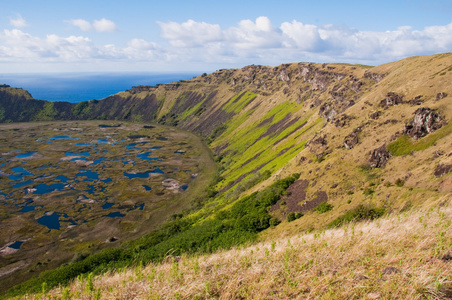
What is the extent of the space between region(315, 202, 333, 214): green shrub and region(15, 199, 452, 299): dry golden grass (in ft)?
120

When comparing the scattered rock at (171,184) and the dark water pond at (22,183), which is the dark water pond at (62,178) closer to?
the dark water pond at (22,183)

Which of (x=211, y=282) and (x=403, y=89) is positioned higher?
(x=403, y=89)

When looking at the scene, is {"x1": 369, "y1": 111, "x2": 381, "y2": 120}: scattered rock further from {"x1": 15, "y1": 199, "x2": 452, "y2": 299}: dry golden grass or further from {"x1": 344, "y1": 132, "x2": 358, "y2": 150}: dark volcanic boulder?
{"x1": 15, "y1": 199, "x2": 452, "y2": 299}: dry golden grass

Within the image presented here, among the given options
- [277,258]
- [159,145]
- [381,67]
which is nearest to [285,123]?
[381,67]

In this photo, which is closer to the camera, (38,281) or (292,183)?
(38,281)

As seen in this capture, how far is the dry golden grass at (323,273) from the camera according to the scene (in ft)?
30.3

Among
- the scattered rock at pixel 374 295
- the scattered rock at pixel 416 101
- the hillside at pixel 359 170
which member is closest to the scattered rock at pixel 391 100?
the hillside at pixel 359 170

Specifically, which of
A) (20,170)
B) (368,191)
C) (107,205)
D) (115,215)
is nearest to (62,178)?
(20,170)

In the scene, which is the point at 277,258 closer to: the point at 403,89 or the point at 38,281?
the point at 38,281

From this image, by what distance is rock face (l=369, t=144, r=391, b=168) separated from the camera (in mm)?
56069

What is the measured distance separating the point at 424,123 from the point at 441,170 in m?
21.3

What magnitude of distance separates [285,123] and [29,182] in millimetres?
132216

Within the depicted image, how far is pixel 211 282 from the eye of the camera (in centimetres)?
1144

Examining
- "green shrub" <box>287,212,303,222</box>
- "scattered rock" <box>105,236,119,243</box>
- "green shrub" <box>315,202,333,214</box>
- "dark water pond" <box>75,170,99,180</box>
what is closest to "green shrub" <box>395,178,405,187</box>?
"green shrub" <box>315,202,333,214</box>
